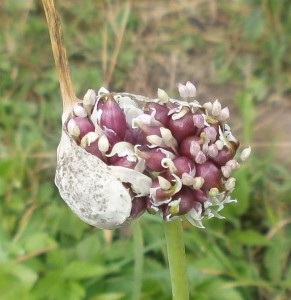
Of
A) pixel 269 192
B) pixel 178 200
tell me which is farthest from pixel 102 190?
pixel 269 192

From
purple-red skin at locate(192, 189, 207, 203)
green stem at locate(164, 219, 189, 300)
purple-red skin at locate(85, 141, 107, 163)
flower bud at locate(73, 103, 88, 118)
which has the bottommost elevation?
green stem at locate(164, 219, 189, 300)

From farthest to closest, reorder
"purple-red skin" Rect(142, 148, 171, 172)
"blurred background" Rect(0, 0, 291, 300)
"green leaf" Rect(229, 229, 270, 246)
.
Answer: "green leaf" Rect(229, 229, 270, 246) < "blurred background" Rect(0, 0, 291, 300) < "purple-red skin" Rect(142, 148, 171, 172)

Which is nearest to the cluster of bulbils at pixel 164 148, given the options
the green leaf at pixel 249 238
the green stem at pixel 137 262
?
the green stem at pixel 137 262

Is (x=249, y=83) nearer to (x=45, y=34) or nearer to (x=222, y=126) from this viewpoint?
(x=45, y=34)

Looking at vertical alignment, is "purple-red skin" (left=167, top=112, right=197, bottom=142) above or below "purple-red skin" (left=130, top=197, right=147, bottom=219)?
above

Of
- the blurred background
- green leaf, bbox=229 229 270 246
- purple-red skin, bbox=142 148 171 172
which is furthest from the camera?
green leaf, bbox=229 229 270 246

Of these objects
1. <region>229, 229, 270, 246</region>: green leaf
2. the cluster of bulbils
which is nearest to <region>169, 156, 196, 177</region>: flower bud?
the cluster of bulbils

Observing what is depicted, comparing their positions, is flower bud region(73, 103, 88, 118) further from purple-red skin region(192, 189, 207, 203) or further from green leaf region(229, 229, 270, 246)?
green leaf region(229, 229, 270, 246)
